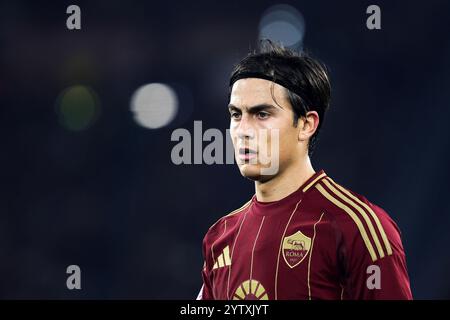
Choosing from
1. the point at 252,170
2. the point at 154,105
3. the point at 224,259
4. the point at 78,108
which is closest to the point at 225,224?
the point at 224,259

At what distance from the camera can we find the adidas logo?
2.63 metres

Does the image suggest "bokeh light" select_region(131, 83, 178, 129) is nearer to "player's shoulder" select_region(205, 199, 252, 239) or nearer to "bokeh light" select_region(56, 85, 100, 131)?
"bokeh light" select_region(56, 85, 100, 131)

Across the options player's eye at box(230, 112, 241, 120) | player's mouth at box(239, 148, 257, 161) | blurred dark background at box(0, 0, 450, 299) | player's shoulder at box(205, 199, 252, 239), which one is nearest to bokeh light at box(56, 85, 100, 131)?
blurred dark background at box(0, 0, 450, 299)

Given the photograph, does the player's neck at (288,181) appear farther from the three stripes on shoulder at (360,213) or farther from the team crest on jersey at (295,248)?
the team crest on jersey at (295,248)

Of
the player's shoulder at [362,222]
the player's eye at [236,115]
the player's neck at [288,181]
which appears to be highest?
the player's eye at [236,115]

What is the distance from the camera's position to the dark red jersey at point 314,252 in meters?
2.25

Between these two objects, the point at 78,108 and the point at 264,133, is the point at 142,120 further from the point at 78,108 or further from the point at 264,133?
the point at 264,133

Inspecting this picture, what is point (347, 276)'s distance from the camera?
2283 millimetres

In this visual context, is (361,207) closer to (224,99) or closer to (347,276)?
(347,276)

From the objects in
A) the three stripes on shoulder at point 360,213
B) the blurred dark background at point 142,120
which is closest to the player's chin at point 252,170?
the three stripes on shoulder at point 360,213

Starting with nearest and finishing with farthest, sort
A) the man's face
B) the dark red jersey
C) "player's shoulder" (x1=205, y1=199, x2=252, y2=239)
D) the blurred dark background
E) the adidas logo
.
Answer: the dark red jersey, the man's face, the adidas logo, "player's shoulder" (x1=205, y1=199, x2=252, y2=239), the blurred dark background

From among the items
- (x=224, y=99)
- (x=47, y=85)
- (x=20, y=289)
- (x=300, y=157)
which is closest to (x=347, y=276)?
(x=300, y=157)

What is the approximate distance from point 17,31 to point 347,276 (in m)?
4.21

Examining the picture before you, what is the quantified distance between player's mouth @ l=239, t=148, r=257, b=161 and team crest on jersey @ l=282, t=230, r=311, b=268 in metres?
0.36
